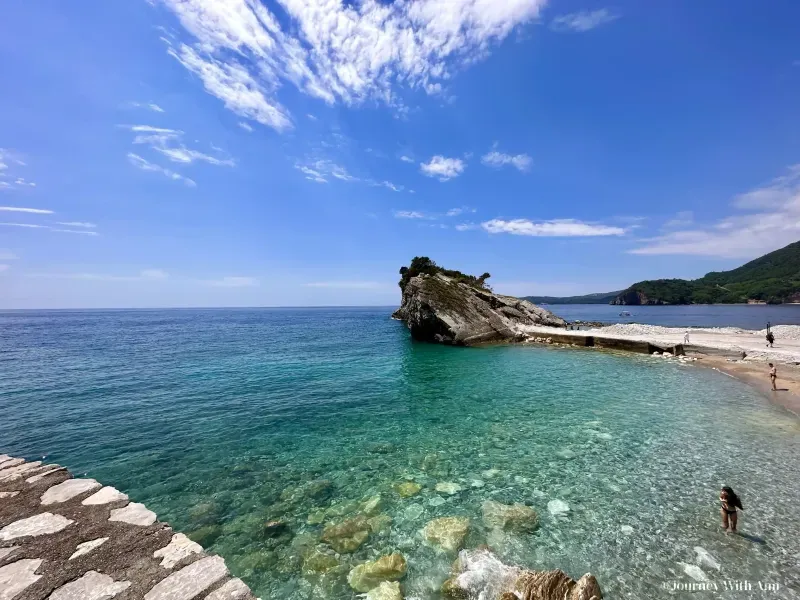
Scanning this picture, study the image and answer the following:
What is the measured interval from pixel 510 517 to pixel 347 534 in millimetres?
4164

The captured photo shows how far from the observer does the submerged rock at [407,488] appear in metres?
9.95

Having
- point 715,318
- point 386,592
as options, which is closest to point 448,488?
point 386,592

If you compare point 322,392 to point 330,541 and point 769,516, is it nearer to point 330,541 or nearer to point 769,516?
point 330,541

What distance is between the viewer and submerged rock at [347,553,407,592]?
22.1 ft

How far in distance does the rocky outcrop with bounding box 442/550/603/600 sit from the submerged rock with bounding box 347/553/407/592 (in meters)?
1.01

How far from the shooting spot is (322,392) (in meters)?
21.9

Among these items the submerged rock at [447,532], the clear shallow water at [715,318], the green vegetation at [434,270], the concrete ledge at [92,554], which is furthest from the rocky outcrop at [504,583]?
the clear shallow water at [715,318]

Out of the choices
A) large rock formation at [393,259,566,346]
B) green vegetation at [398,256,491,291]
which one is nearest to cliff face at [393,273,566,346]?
large rock formation at [393,259,566,346]

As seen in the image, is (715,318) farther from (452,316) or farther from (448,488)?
(448,488)

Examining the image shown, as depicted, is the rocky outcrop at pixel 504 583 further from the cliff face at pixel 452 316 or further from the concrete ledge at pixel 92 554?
the cliff face at pixel 452 316

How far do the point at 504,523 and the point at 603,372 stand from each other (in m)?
22.0

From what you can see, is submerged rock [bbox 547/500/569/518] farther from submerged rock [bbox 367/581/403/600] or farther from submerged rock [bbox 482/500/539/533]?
submerged rock [bbox 367/581/403/600]

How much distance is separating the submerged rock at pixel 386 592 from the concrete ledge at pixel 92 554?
307cm

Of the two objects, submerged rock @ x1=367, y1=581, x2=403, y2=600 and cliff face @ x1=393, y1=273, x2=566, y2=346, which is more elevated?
cliff face @ x1=393, y1=273, x2=566, y2=346
